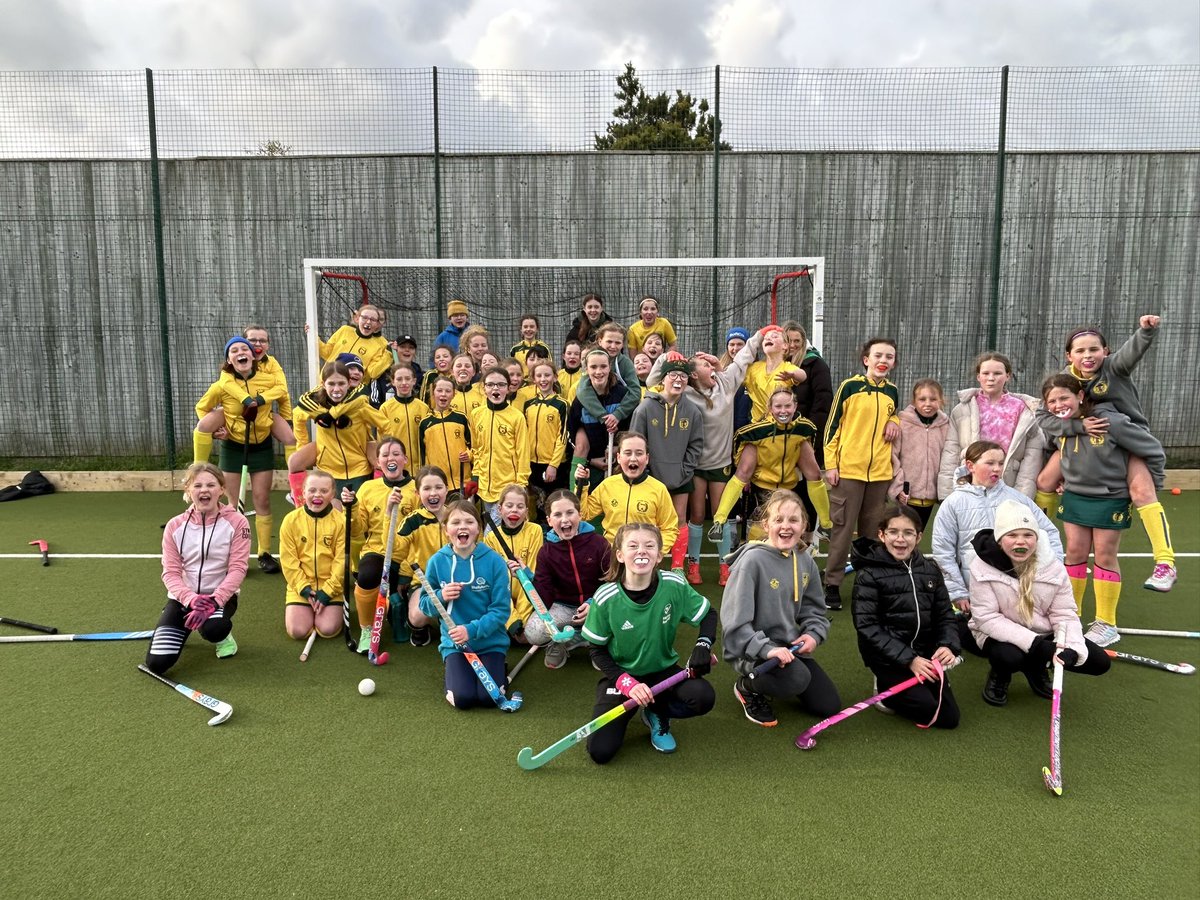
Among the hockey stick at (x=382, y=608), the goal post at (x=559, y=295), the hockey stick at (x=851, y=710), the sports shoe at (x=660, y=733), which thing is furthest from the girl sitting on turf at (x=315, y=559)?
the goal post at (x=559, y=295)

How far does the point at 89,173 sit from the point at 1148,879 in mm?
10867

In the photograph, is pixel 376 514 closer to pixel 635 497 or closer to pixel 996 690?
pixel 635 497

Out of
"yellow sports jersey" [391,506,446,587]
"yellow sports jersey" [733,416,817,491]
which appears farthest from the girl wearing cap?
"yellow sports jersey" [733,416,817,491]

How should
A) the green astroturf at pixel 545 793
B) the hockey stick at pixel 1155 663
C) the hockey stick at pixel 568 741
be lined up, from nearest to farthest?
1. the green astroturf at pixel 545 793
2. the hockey stick at pixel 568 741
3. the hockey stick at pixel 1155 663

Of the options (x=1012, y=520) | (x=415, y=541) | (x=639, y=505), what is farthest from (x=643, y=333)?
(x=1012, y=520)

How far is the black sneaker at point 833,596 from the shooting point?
4.69 m

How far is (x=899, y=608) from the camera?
3.32 m

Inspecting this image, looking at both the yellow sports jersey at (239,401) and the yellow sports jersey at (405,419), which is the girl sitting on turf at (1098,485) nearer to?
the yellow sports jersey at (405,419)

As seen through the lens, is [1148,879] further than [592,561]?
No

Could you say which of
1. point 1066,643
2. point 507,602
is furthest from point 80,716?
point 1066,643

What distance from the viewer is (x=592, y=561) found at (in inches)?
156

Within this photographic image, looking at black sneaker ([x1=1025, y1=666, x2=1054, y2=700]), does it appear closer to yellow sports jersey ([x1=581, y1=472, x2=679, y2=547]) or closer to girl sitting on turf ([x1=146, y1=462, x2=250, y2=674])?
yellow sports jersey ([x1=581, y1=472, x2=679, y2=547])

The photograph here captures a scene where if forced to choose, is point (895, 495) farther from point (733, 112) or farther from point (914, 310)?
point (733, 112)

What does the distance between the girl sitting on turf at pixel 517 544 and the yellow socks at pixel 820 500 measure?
2.19 metres
